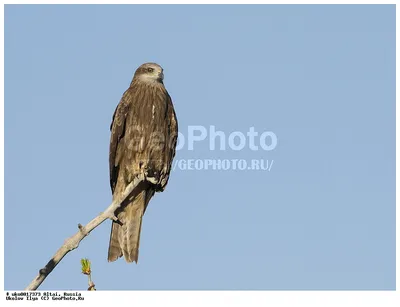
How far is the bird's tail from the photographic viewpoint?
29.0ft

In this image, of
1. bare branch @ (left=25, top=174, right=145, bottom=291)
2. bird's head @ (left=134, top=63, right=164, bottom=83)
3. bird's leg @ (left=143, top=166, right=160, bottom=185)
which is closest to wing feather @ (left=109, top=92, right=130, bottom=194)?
bird's leg @ (left=143, top=166, right=160, bottom=185)

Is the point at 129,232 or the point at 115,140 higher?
the point at 115,140

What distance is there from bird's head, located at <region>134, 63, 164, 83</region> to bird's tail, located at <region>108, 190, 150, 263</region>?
1.85 meters

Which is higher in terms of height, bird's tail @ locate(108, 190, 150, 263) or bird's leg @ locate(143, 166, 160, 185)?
bird's leg @ locate(143, 166, 160, 185)

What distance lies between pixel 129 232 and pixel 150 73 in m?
2.70

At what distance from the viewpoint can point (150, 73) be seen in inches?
422

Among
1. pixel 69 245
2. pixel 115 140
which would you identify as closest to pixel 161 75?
pixel 115 140

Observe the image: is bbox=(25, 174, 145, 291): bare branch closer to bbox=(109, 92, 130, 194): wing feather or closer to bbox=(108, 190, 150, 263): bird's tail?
bbox=(108, 190, 150, 263): bird's tail

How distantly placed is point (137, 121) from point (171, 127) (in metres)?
0.54

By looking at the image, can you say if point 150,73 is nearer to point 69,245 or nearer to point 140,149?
point 140,149

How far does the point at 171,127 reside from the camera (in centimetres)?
1008

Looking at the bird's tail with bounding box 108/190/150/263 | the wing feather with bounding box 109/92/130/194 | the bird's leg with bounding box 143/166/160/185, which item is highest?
the wing feather with bounding box 109/92/130/194
